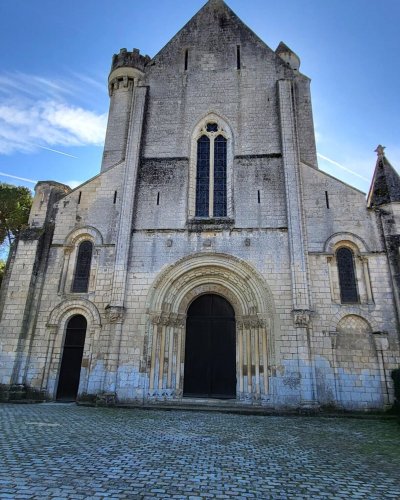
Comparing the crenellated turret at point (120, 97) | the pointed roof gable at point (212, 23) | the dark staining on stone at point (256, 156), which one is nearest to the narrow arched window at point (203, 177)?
the dark staining on stone at point (256, 156)

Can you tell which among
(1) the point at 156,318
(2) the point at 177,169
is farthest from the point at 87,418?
(2) the point at 177,169

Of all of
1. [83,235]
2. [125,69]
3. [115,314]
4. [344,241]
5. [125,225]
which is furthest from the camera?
[125,69]

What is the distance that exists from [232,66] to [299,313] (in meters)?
11.3

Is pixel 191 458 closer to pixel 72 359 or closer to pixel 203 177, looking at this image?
pixel 72 359

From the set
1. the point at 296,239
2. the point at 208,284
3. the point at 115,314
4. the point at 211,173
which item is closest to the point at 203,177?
the point at 211,173

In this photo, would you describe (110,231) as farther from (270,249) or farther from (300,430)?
(300,430)

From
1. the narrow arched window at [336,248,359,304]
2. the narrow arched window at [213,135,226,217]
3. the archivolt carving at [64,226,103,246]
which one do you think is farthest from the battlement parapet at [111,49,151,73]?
the narrow arched window at [336,248,359,304]

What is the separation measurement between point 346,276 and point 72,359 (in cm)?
1017

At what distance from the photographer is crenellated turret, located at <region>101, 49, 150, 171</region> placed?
16812 millimetres

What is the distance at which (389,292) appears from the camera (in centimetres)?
1191

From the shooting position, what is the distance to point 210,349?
41.9 feet

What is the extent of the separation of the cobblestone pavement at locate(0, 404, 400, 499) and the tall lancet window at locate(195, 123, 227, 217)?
7832 mm

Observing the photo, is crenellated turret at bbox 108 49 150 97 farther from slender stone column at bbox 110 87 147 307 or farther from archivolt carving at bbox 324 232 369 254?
archivolt carving at bbox 324 232 369 254

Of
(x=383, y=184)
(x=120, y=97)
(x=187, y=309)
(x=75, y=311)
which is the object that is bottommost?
(x=75, y=311)
